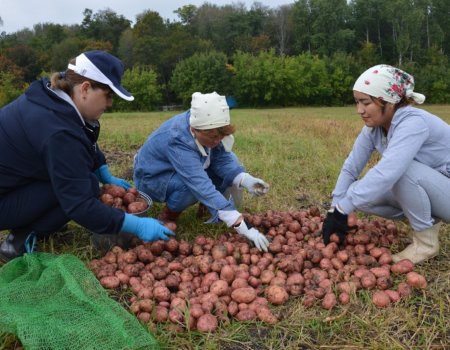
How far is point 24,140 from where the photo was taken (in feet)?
8.74

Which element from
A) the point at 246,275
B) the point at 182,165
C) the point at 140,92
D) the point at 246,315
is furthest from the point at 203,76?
the point at 246,315

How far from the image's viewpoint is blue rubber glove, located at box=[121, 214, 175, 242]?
9.15 ft

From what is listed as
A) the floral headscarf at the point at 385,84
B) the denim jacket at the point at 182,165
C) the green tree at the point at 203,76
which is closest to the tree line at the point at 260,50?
the green tree at the point at 203,76

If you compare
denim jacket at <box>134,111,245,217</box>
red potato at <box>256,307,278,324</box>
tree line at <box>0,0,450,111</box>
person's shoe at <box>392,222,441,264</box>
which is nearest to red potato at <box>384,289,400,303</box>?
person's shoe at <box>392,222,441,264</box>

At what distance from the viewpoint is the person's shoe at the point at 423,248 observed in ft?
9.34

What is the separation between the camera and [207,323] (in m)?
2.23

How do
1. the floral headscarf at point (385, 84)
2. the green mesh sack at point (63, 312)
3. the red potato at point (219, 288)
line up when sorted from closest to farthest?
the green mesh sack at point (63, 312) < the red potato at point (219, 288) < the floral headscarf at point (385, 84)

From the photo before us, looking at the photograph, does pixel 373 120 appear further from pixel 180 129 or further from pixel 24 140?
pixel 24 140

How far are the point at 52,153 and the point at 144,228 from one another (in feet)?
2.38

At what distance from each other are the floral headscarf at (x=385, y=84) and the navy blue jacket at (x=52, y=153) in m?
1.71

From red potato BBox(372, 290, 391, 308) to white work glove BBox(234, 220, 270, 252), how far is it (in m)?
0.79

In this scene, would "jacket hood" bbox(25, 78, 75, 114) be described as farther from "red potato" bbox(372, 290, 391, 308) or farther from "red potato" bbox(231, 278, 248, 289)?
"red potato" bbox(372, 290, 391, 308)

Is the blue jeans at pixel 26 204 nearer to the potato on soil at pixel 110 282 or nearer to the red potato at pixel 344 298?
the potato on soil at pixel 110 282

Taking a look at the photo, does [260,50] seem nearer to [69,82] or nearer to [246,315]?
[69,82]
